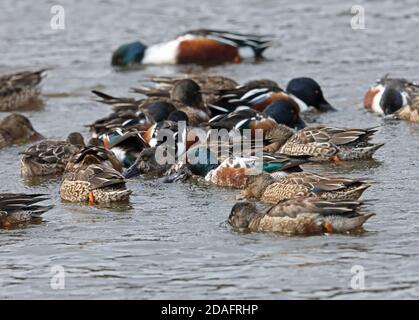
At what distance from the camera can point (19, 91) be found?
17.6 metres

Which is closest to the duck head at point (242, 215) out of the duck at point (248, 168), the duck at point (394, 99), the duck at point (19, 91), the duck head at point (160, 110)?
the duck at point (248, 168)

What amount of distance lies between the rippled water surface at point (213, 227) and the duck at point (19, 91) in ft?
0.94

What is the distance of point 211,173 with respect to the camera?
40.3 ft

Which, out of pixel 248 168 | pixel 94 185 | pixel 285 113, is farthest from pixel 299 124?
pixel 94 185

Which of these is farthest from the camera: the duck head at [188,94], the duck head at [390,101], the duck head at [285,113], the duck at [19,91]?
the duck at [19,91]

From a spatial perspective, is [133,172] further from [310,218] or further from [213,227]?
[310,218]

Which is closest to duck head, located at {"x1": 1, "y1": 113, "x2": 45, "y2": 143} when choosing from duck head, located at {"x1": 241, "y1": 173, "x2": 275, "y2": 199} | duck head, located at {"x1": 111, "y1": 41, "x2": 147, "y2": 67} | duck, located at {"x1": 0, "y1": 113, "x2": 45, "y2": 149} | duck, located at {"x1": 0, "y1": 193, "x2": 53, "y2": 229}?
duck, located at {"x1": 0, "y1": 113, "x2": 45, "y2": 149}

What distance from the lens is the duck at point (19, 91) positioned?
17.5 meters

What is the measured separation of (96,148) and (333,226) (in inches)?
141

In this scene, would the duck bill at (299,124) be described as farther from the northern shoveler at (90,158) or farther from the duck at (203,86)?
the northern shoveler at (90,158)

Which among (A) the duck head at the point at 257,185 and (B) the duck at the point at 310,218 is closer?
(B) the duck at the point at 310,218

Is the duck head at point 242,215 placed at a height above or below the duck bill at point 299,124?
below

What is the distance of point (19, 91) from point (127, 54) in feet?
9.08
